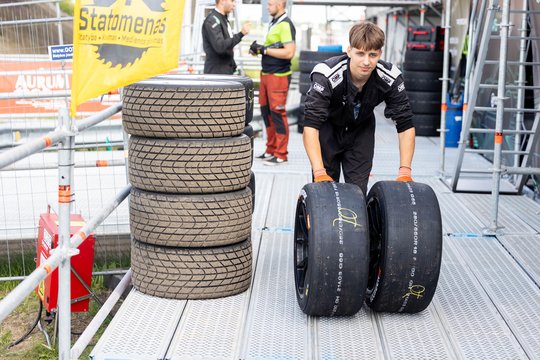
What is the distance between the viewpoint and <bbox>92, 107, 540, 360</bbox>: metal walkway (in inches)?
163

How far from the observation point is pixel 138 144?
15.8 ft

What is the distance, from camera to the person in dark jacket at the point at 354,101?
470 cm

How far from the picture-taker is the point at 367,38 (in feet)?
15.1

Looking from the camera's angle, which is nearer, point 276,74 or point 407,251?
point 407,251

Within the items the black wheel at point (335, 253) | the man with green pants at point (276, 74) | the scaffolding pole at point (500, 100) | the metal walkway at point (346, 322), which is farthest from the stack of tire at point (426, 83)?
the black wheel at point (335, 253)

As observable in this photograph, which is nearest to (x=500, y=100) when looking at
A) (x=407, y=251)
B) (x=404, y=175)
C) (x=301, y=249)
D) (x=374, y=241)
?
(x=404, y=175)

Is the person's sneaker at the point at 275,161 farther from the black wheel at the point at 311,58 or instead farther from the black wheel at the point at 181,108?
the black wheel at the point at 181,108

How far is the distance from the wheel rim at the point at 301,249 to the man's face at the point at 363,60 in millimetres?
875

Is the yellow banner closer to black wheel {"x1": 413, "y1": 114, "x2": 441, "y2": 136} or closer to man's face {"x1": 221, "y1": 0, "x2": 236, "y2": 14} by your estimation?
man's face {"x1": 221, "y1": 0, "x2": 236, "y2": 14}

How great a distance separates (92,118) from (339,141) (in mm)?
1687

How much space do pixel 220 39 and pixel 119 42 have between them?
501 cm

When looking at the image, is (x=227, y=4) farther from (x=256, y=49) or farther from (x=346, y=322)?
(x=346, y=322)

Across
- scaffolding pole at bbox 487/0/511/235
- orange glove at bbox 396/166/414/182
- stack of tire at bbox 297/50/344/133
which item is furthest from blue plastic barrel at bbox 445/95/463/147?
orange glove at bbox 396/166/414/182

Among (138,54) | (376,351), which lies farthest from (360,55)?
(376,351)
